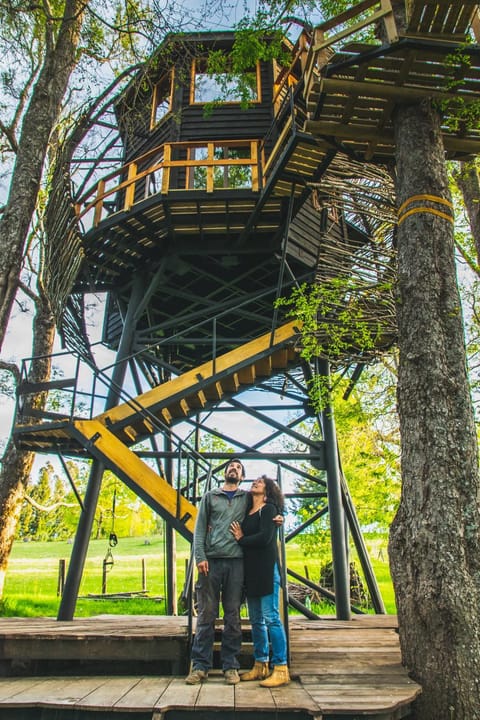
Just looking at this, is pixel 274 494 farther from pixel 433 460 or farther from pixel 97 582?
pixel 97 582

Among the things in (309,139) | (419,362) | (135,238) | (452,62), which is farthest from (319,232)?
(419,362)

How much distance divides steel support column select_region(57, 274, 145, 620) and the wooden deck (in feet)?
7.35

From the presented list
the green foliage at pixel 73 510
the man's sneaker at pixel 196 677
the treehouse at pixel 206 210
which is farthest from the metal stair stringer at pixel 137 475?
the green foliage at pixel 73 510

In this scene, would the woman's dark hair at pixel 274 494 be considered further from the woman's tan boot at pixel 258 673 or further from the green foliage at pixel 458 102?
the green foliage at pixel 458 102

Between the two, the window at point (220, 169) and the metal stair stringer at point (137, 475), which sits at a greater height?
the window at point (220, 169)

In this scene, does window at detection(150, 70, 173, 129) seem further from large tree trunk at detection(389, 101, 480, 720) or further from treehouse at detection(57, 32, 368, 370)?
large tree trunk at detection(389, 101, 480, 720)

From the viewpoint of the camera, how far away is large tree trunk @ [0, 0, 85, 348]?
5883 mm

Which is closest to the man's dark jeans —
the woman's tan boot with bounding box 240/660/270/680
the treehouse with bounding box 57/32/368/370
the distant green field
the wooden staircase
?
the woman's tan boot with bounding box 240/660/270/680

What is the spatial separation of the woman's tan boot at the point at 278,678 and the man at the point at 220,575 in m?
0.28

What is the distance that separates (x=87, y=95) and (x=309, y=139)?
5.31 metres

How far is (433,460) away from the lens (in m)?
4.06

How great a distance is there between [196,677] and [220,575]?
0.81 meters

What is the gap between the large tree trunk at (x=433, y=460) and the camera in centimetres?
366

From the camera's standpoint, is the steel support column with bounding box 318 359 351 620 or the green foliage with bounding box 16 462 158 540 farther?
the green foliage with bounding box 16 462 158 540
